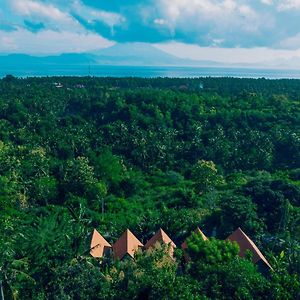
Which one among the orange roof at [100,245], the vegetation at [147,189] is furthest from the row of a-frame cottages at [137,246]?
the vegetation at [147,189]

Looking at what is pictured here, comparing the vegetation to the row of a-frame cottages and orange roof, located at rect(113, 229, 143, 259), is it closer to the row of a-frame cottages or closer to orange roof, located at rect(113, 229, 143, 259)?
the row of a-frame cottages

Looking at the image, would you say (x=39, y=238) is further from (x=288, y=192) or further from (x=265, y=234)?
(x=288, y=192)

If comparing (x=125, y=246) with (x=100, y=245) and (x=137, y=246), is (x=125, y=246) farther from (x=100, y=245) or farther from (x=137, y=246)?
(x=100, y=245)

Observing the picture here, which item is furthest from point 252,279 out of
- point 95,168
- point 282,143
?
point 282,143

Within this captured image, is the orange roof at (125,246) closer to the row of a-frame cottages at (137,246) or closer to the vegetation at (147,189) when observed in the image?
the row of a-frame cottages at (137,246)

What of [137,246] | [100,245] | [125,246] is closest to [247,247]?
[137,246]

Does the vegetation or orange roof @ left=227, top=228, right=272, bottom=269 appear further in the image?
orange roof @ left=227, top=228, right=272, bottom=269

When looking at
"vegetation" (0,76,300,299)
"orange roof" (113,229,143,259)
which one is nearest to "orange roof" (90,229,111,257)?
"orange roof" (113,229,143,259)
